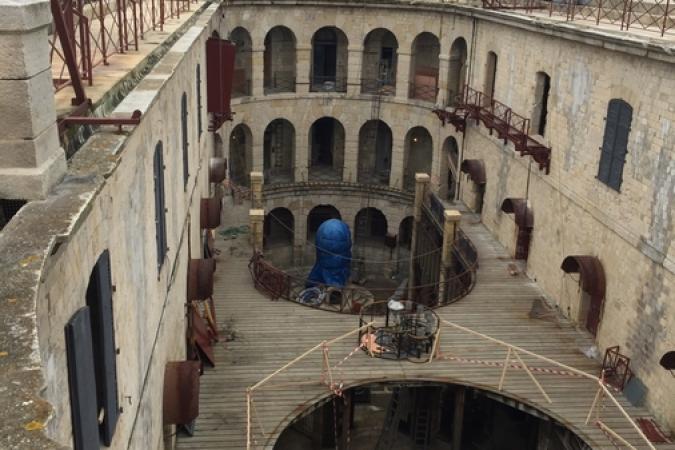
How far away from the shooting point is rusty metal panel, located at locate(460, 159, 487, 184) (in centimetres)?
2728

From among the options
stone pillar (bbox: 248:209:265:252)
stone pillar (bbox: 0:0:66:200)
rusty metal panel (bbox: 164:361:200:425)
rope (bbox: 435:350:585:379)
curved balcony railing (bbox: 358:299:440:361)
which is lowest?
rope (bbox: 435:350:585:379)

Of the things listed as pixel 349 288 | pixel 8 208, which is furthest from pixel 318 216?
pixel 8 208

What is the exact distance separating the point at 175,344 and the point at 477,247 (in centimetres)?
1480

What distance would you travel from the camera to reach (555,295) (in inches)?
826

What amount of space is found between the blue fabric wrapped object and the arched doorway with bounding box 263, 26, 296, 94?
33.7 feet

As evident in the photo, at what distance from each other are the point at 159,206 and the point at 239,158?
2728cm

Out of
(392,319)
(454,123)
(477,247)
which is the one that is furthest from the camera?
(454,123)

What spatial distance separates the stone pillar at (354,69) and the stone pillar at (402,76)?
1949 millimetres

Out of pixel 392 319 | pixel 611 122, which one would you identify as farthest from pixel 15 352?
pixel 611 122

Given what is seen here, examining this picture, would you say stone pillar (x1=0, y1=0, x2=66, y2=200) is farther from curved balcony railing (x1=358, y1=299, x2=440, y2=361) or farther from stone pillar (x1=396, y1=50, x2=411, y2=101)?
stone pillar (x1=396, y1=50, x2=411, y2=101)

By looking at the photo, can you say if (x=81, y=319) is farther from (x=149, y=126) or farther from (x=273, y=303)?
(x=273, y=303)

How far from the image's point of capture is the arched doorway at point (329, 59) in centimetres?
3684

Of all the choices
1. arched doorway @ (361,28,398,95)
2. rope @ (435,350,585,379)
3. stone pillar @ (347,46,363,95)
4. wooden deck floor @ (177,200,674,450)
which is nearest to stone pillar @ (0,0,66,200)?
wooden deck floor @ (177,200,674,450)

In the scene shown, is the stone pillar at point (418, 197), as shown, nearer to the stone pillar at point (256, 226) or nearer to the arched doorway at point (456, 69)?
the arched doorway at point (456, 69)
